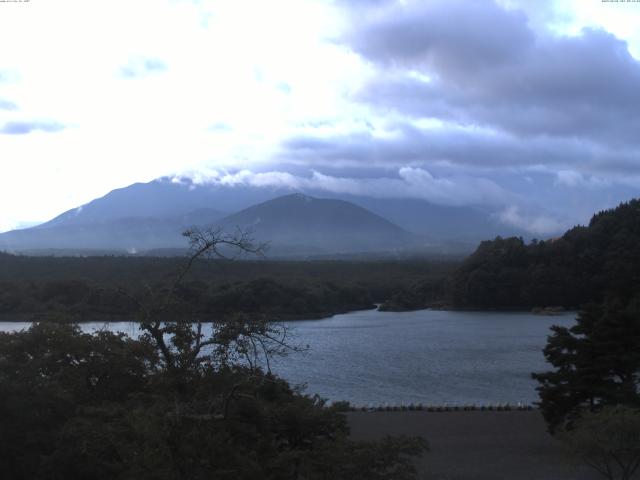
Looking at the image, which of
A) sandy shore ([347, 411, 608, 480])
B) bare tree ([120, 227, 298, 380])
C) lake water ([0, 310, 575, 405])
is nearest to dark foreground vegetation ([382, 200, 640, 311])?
lake water ([0, 310, 575, 405])

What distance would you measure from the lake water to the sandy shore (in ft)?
6.48

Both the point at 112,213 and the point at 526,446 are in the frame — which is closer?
the point at 526,446

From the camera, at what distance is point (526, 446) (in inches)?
489

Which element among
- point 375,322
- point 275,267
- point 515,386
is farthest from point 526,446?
point 275,267

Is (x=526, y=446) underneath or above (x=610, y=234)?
underneath

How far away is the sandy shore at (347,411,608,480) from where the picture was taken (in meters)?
10.7

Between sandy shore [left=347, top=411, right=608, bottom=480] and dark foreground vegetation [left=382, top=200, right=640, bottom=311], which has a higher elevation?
dark foreground vegetation [left=382, top=200, right=640, bottom=311]

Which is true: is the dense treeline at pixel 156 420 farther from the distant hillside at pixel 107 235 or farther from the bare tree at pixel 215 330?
the distant hillside at pixel 107 235

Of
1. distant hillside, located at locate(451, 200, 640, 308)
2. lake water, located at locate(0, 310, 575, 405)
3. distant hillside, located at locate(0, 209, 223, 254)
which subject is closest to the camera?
lake water, located at locate(0, 310, 575, 405)

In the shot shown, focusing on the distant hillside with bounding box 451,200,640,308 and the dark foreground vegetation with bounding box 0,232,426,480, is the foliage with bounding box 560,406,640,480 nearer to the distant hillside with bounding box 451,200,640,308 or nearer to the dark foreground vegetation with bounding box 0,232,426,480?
the dark foreground vegetation with bounding box 0,232,426,480

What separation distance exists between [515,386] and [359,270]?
40430mm

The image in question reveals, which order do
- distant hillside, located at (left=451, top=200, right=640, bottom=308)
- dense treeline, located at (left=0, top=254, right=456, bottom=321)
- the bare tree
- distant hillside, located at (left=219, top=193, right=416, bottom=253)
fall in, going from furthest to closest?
1. distant hillside, located at (left=219, top=193, right=416, bottom=253)
2. distant hillside, located at (left=451, top=200, right=640, bottom=308)
3. dense treeline, located at (left=0, top=254, right=456, bottom=321)
4. the bare tree

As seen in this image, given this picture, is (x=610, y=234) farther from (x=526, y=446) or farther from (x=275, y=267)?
(x=526, y=446)

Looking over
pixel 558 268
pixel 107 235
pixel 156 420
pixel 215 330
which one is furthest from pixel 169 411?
pixel 107 235
